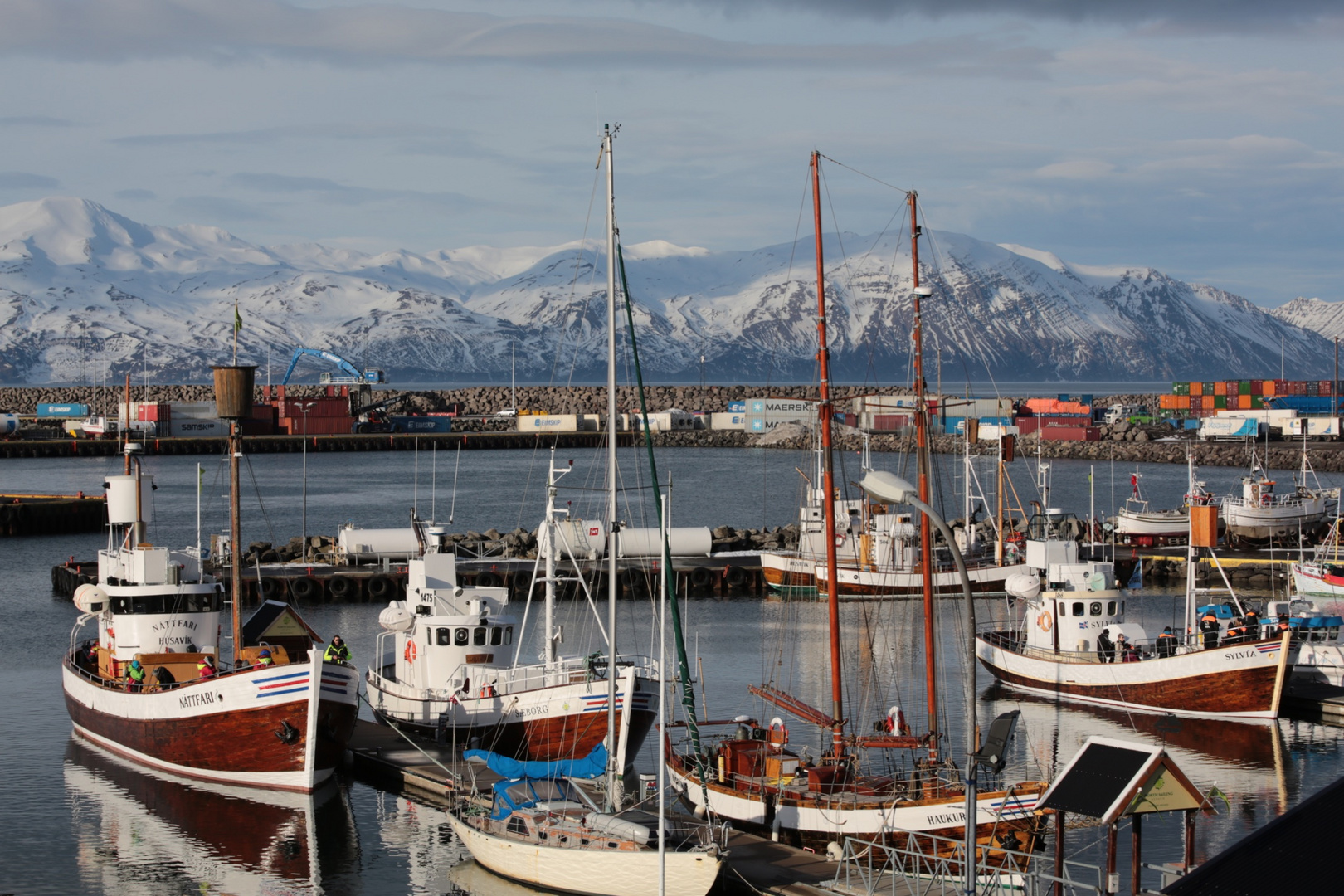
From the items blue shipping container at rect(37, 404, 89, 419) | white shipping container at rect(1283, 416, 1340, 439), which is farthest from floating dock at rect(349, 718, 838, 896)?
blue shipping container at rect(37, 404, 89, 419)

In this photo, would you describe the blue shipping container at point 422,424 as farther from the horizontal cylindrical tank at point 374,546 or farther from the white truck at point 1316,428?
the horizontal cylindrical tank at point 374,546

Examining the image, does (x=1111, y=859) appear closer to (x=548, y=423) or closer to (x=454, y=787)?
(x=454, y=787)

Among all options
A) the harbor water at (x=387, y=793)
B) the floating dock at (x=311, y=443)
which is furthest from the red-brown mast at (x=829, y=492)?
the floating dock at (x=311, y=443)

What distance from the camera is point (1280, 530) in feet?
205

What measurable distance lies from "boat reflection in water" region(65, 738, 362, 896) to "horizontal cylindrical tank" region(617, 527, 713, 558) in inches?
1133

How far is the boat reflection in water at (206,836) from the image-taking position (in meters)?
23.0

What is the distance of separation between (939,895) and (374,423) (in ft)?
466

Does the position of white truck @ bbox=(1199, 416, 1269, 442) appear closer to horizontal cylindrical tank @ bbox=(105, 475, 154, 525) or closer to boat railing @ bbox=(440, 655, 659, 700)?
boat railing @ bbox=(440, 655, 659, 700)

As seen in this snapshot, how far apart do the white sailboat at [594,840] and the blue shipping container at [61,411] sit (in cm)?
15869

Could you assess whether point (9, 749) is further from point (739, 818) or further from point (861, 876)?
point (861, 876)

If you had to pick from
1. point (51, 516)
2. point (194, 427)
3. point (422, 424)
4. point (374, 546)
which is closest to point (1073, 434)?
point (422, 424)

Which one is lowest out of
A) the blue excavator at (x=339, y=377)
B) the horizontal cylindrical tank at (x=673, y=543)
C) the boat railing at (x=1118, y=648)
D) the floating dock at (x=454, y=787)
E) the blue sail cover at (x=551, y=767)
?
the floating dock at (x=454, y=787)

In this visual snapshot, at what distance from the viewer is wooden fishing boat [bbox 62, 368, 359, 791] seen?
2598 cm

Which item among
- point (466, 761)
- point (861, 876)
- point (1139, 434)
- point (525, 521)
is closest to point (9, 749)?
point (466, 761)
